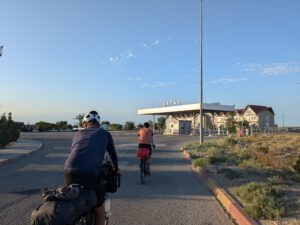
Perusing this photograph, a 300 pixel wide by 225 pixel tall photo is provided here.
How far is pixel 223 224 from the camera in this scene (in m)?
8.43

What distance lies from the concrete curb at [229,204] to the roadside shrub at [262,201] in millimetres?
177

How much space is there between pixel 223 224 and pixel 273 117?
4346 inches

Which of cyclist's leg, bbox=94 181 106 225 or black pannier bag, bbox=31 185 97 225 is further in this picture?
cyclist's leg, bbox=94 181 106 225

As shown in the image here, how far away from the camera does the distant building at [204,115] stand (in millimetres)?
74062

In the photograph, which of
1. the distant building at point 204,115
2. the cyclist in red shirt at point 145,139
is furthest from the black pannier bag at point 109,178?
the distant building at point 204,115

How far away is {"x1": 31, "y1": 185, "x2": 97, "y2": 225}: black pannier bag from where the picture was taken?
459 cm

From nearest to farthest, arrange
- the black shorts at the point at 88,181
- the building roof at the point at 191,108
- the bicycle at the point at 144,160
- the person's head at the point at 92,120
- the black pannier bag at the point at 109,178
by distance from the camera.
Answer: the black shorts at the point at 88,181, the black pannier bag at the point at 109,178, the person's head at the point at 92,120, the bicycle at the point at 144,160, the building roof at the point at 191,108

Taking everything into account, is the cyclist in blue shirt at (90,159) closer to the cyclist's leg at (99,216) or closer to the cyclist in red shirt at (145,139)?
the cyclist's leg at (99,216)

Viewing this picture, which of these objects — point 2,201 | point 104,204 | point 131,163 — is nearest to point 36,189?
point 2,201

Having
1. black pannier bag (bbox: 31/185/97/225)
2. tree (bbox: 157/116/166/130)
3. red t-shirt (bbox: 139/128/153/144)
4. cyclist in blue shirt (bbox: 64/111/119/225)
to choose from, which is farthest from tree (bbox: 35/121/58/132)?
black pannier bag (bbox: 31/185/97/225)

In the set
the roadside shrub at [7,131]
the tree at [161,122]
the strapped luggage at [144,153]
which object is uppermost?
the tree at [161,122]

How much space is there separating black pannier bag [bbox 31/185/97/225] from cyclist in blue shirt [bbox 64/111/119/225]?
0.35 m

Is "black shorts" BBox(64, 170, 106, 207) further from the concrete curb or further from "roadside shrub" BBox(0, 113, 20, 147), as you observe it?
"roadside shrub" BBox(0, 113, 20, 147)

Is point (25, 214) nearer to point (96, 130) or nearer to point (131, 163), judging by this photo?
point (96, 130)
